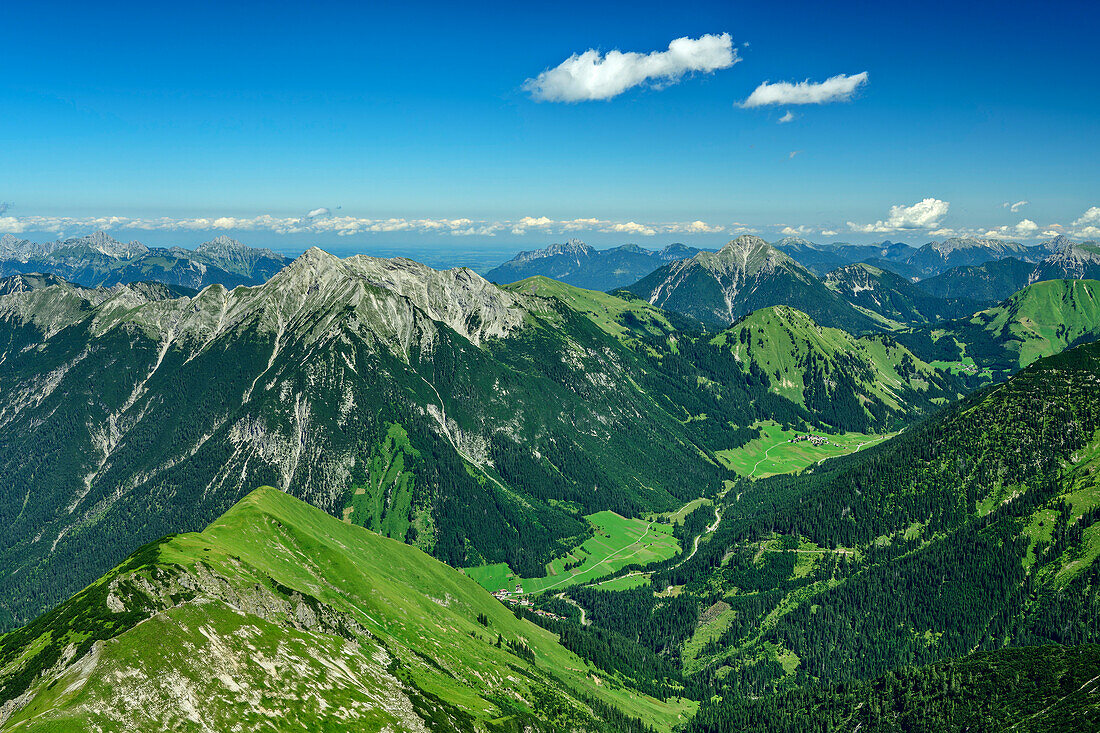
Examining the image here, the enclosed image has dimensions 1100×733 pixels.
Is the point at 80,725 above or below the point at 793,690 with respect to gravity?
above

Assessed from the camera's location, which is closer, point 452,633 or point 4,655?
point 4,655

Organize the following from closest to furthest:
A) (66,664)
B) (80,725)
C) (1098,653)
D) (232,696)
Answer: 1. (80,725)
2. (232,696)
3. (66,664)
4. (1098,653)

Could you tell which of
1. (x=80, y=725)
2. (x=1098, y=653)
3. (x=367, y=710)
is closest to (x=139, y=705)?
(x=80, y=725)

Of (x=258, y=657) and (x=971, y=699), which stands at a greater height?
(x=258, y=657)

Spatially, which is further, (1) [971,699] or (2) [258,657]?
(1) [971,699]

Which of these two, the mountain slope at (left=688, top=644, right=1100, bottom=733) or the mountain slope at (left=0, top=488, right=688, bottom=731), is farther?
the mountain slope at (left=688, top=644, right=1100, bottom=733)

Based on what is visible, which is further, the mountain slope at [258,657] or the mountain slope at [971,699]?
the mountain slope at [971,699]

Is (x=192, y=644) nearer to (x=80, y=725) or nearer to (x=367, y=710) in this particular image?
(x=80, y=725)

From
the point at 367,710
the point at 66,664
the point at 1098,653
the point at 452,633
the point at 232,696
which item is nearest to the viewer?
the point at 232,696
